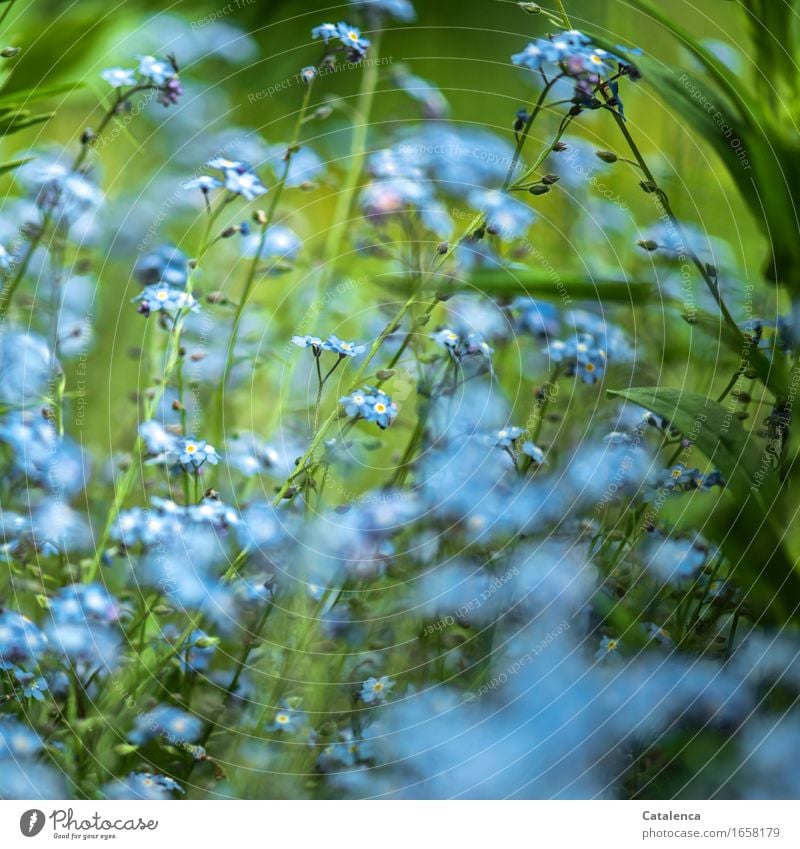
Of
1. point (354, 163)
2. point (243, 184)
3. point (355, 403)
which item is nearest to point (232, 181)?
point (243, 184)

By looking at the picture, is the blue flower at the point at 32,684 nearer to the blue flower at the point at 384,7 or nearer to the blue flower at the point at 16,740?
the blue flower at the point at 16,740

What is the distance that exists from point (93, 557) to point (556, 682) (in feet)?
1.41

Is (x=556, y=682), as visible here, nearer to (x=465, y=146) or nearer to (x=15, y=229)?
(x=465, y=146)

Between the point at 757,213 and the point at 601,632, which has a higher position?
the point at 757,213

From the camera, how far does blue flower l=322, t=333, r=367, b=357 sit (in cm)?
83

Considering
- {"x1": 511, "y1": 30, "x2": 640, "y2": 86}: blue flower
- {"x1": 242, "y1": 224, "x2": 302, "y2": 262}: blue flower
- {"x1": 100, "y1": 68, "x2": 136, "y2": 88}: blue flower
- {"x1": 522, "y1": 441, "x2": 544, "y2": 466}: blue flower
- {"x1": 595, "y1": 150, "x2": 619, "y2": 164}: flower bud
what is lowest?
{"x1": 522, "y1": 441, "x2": 544, "y2": 466}: blue flower

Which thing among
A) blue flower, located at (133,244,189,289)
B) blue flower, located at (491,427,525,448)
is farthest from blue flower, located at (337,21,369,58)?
blue flower, located at (491,427,525,448)

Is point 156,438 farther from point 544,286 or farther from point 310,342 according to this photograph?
point 544,286

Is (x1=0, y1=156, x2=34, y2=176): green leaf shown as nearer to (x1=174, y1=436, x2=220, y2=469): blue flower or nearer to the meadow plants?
the meadow plants

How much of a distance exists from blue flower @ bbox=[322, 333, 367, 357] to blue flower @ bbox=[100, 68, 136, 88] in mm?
292

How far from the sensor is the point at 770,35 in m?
0.92

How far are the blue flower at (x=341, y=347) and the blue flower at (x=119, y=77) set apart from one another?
0.29 meters

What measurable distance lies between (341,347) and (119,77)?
32cm
